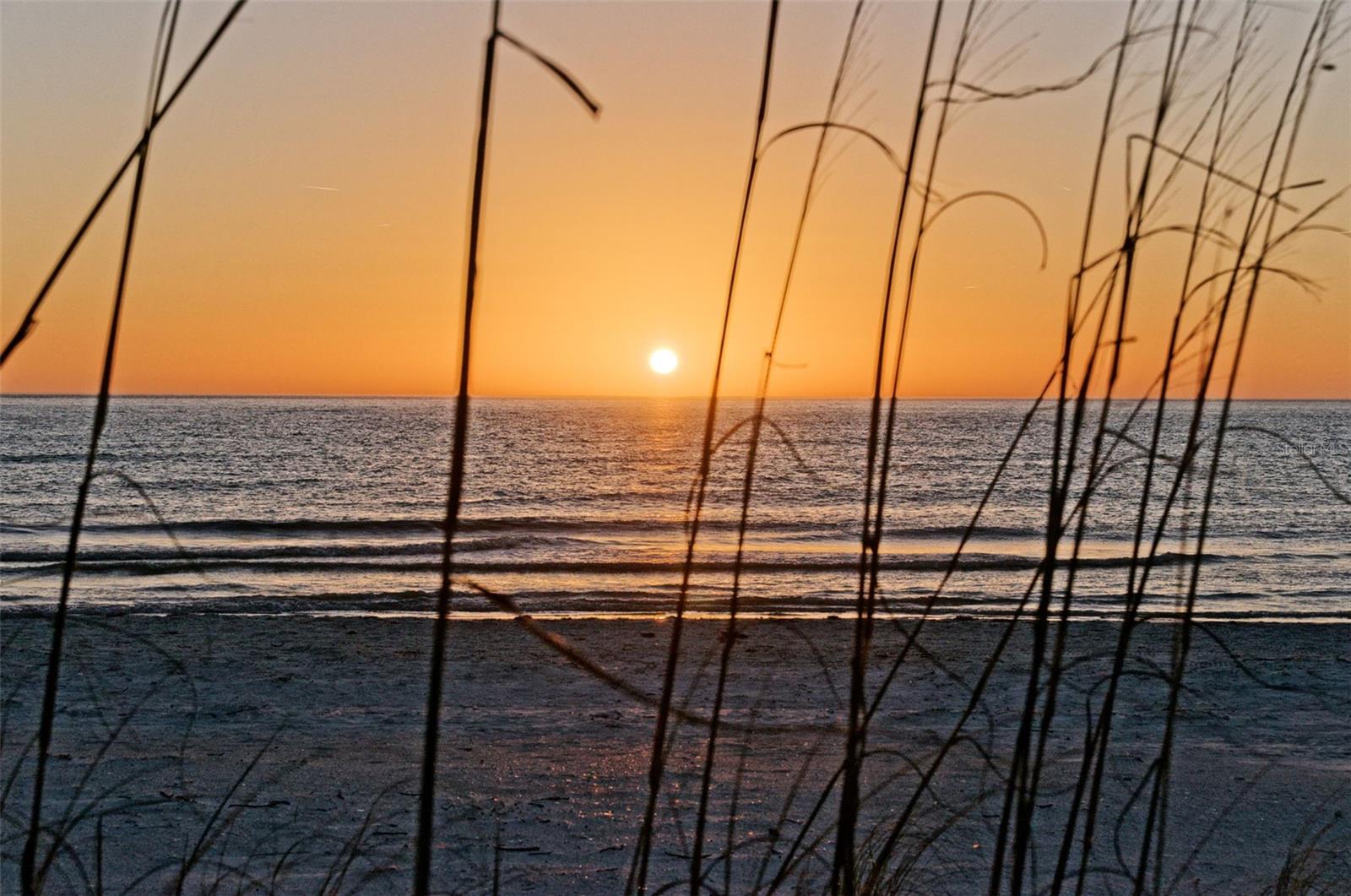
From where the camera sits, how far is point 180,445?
147ft

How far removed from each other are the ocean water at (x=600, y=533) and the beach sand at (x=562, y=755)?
1.08 metres

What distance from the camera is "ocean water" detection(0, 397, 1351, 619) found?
12828 mm

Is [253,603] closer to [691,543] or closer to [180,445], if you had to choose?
[691,543]

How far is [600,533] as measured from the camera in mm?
19859

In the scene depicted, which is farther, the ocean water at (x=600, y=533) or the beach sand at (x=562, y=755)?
the ocean water at (x=600, y=533)

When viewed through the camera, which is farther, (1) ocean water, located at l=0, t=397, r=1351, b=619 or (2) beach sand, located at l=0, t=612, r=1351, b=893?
(1) ocean water, located at l=0, t=397, r=1351, b=619

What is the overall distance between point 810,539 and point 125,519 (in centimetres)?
1246

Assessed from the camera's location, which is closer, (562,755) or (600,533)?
(562,755)

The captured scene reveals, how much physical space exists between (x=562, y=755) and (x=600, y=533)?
45.4 feet

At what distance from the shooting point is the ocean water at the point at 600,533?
12.8m

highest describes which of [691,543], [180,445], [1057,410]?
[1057,410]

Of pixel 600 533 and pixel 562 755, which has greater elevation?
pixel 562 755

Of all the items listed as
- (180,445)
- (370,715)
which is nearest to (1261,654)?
(370,715)

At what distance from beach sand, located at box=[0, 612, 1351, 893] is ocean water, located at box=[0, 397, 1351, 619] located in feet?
3.54
